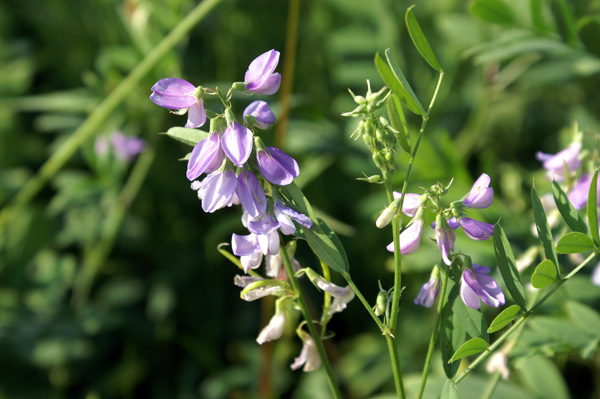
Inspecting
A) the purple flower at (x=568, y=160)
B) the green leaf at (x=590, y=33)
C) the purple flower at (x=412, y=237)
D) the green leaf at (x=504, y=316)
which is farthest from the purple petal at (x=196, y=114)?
the green leaf at (x=590, y=33)

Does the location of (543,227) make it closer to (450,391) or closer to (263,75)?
(450,391)

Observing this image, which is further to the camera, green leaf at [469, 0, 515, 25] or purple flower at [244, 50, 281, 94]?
green leaf at [469, 0, 515, 25]

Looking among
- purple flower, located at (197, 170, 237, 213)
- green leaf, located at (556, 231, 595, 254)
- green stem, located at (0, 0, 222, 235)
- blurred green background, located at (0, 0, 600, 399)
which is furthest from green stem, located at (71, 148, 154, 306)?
green leaf, located at (556, 231, 595, 254)

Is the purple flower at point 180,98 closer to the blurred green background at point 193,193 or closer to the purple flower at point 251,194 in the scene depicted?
the purple flower at point 251,194

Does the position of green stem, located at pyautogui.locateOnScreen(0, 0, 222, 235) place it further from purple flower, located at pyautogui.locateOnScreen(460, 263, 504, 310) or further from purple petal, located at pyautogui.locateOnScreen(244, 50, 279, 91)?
purple flower, located at pyautogui.locateOnScreen(460, 263, 504, 310)

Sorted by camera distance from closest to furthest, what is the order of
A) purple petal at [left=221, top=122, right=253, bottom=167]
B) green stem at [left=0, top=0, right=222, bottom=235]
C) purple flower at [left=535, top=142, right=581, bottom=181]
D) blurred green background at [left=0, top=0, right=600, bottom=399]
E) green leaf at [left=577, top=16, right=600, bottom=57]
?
purple petal at [left=221, top=122, right=253, bottom=167] < purple flower at [left=535, top=142, right=581, bottom=181] < green leaf at [left=577, top=16, right=600, bottom=57] < green stem at [left=0, top=0, right=222, bottom=235] < blurred green background at [left=0, top=0, right=600, bottom=399]

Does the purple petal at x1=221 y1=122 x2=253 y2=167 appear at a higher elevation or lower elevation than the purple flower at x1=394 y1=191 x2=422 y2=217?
higher

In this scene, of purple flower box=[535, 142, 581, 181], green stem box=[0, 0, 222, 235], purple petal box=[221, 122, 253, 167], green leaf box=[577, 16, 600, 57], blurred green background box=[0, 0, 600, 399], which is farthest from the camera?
blurred green background box=[0, 0, 600, 399]
